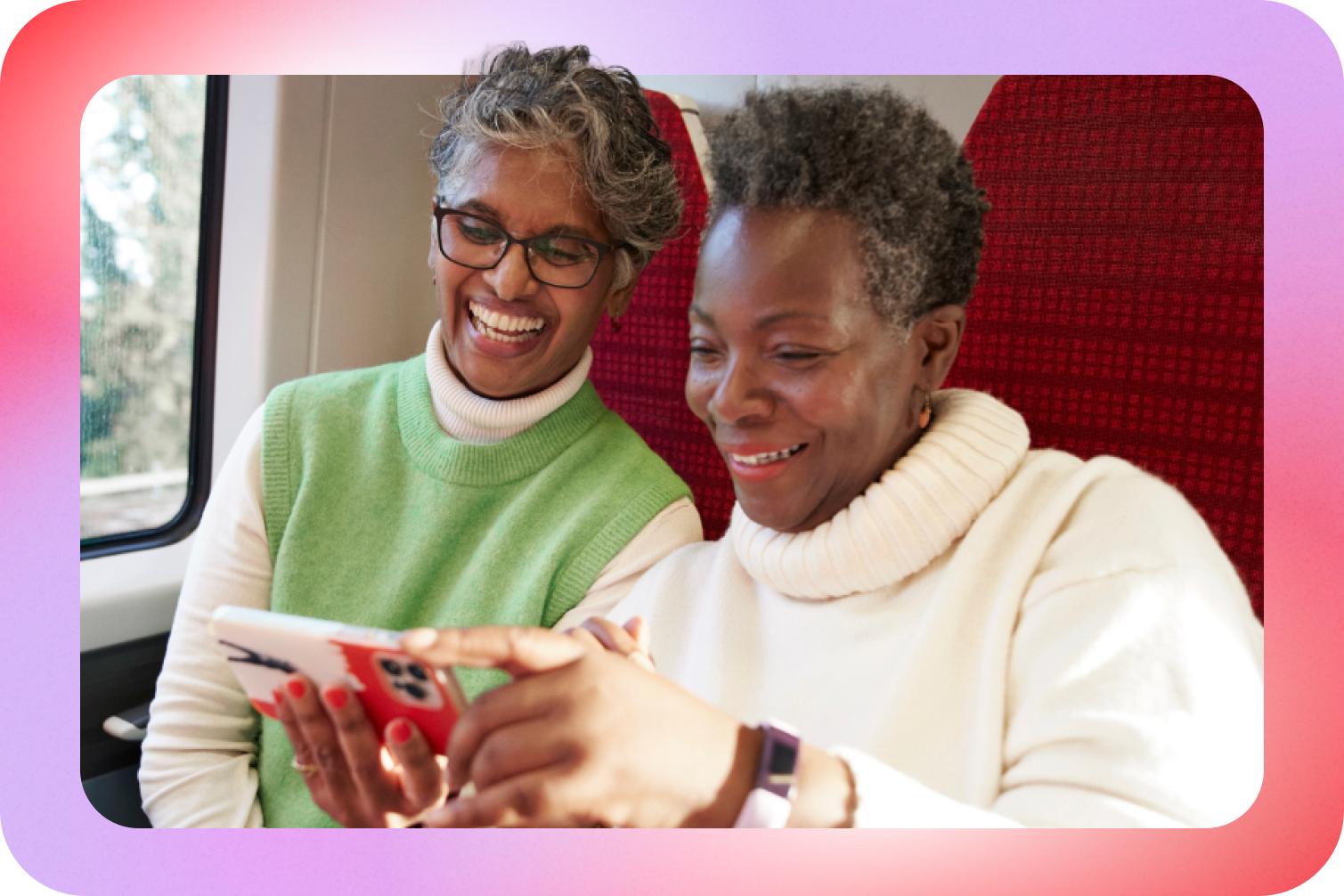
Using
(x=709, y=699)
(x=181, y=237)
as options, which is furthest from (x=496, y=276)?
(x=709, y=699)

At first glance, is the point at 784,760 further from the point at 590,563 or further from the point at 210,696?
the point at 210,696

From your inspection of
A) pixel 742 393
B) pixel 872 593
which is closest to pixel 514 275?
pixel 742 393

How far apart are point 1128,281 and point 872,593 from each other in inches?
17.2

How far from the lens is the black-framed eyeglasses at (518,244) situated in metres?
1.23

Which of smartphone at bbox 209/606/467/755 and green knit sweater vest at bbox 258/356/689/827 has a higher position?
green knit sweater vest at bbox 258/356/689/827

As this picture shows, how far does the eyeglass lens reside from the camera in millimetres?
1232

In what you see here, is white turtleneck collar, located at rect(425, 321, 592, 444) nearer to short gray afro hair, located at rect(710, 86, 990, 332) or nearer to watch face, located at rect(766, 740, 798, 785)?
short gray afro hair, located at rect(710, 86, 990, 332)

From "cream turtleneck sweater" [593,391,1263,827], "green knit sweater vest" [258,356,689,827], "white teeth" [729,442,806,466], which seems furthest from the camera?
"green knit sweater vest" [258,356,689,827]

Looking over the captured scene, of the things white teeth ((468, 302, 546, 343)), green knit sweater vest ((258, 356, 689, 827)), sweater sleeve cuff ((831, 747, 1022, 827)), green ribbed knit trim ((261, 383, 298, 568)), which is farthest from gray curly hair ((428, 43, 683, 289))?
sweater sleeve cuff ((831, 747, 1022, 827))

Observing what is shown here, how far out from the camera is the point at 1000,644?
1.10m

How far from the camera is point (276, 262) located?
52.1 inches

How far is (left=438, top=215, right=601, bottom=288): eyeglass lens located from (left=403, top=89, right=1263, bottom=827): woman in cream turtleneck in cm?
14

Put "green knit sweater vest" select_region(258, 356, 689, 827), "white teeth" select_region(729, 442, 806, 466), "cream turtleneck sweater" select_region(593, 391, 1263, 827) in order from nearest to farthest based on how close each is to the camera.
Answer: "cream turtleneck sweater" select_region(593, 391, 1263, 827) → "white teeth" select_region(729, 442, 806, 466) → "green knit sweater vest" select_region(258, 356, 689, 827)

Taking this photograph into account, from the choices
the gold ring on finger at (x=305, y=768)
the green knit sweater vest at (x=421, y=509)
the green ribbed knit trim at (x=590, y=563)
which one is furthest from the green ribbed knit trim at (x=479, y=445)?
the gold ring on finger at (x=305, y=768)
